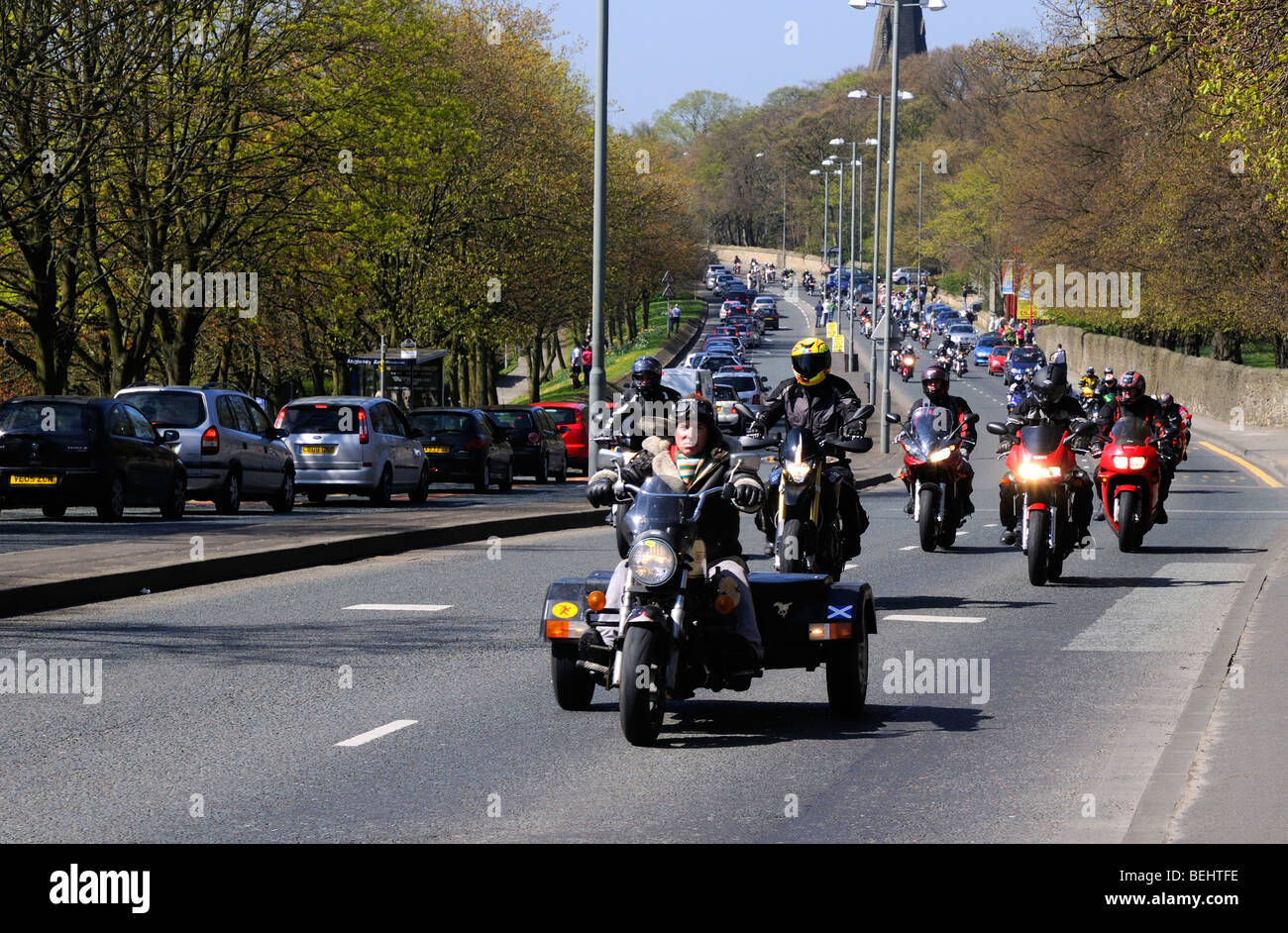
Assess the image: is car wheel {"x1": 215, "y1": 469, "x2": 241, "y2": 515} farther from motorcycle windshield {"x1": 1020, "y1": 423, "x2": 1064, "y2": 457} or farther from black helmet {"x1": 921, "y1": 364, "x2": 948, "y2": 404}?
motorcycle windshield {"x1": 1020, "y1": 423, "x2": 1064, "y2": 457}

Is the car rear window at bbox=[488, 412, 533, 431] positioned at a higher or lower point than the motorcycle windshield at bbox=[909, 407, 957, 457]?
lower

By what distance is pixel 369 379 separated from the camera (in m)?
52.8

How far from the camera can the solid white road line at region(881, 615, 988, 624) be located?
45.4ft

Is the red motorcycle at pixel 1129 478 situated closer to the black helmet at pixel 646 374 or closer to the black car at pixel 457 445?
the black helmet at pixel 646 374

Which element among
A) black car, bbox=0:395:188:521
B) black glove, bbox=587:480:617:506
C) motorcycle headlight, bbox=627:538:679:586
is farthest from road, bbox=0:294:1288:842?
black car, bbox=0:395:188:521

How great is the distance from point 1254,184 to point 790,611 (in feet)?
150

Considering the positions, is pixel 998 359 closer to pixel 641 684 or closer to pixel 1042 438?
pixel 1042 438

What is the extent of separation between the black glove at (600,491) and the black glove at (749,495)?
659mm

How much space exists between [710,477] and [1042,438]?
25.1 feet

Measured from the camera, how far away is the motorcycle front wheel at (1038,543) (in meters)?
16.1

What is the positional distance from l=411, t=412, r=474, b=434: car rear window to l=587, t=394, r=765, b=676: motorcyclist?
905 inches

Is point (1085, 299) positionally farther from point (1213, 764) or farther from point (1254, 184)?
point (1213, 764)

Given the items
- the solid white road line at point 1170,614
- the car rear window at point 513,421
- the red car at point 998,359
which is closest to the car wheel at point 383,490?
the car rear window at point 513,421

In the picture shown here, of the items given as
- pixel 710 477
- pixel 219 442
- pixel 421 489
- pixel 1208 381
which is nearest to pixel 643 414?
pixel 710 477
